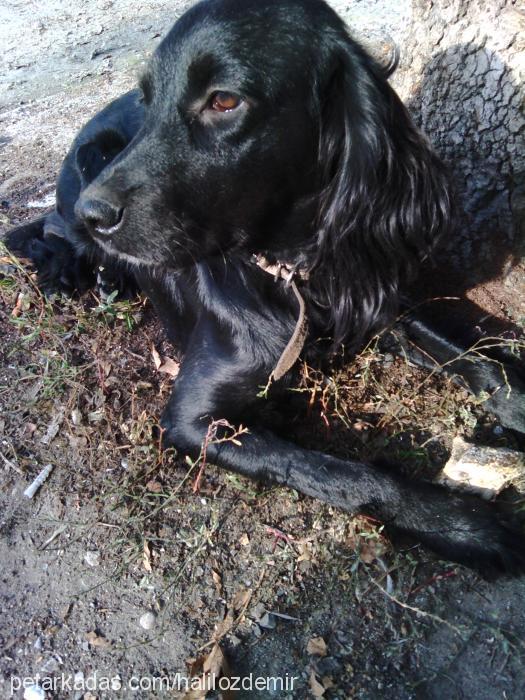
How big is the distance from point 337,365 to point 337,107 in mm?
1067

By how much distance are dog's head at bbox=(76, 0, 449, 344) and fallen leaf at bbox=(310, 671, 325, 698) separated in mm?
1342

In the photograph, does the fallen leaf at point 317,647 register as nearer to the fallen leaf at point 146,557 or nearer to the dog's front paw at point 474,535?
the dog's front paw at point 474,535

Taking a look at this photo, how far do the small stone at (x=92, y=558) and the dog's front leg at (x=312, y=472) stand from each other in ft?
1.58

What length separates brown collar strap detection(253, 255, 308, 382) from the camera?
2.30 m

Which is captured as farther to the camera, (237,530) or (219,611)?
(237,530)

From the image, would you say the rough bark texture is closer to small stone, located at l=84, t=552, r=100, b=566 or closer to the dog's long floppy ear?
the dog's long floppy ear

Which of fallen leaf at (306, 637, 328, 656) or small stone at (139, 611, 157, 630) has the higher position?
fallen leaf at (306, 637, 328, 656)

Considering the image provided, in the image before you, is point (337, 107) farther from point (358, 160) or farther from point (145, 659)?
point (145, 659)

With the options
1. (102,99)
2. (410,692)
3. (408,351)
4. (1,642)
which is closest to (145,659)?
(1,642)

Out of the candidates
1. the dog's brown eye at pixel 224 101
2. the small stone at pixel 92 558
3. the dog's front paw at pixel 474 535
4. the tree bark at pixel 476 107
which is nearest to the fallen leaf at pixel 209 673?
the small stone at pixel 92 558

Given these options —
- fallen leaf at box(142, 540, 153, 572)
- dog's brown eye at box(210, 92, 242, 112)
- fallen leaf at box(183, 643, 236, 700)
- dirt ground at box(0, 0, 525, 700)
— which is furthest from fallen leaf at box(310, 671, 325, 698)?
dog's brown eye at box(210, 92, 242, 112)

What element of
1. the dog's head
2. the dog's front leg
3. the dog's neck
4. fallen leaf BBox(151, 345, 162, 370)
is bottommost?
fallen leaf BBox(151, 345, 162, 370)

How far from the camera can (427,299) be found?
9.20 feet

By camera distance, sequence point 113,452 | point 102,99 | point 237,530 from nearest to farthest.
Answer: point 237,530, point 113,452, point 102,99
